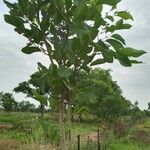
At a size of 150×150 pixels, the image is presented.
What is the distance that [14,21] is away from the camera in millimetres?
4141

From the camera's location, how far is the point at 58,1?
4.02 meters

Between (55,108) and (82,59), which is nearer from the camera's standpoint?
(82,59)

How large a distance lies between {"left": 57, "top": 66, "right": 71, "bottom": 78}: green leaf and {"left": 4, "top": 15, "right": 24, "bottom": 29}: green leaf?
0.55 meters

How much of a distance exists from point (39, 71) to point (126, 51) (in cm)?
81

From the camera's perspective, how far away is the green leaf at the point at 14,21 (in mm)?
4113

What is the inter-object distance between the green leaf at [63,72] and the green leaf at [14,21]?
21.8 inches

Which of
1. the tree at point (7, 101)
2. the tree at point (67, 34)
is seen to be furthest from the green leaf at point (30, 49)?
the tree at point (7, 101)

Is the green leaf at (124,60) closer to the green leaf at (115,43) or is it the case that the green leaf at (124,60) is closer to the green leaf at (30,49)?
the green leaf at (115,43)

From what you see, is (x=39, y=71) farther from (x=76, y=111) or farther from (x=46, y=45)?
(x=76, y=111)

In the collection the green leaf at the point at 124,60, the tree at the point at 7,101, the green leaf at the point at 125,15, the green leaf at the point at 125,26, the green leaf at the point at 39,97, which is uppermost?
the tree at the point at 7,101

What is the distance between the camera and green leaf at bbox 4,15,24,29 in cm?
411

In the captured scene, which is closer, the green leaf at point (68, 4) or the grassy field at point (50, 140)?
the green leaf at point (68, 4)

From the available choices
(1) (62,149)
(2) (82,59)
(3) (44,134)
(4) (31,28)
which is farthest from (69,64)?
(3) (44,134)

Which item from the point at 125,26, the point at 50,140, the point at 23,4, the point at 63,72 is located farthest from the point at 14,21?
the point at 50,140
